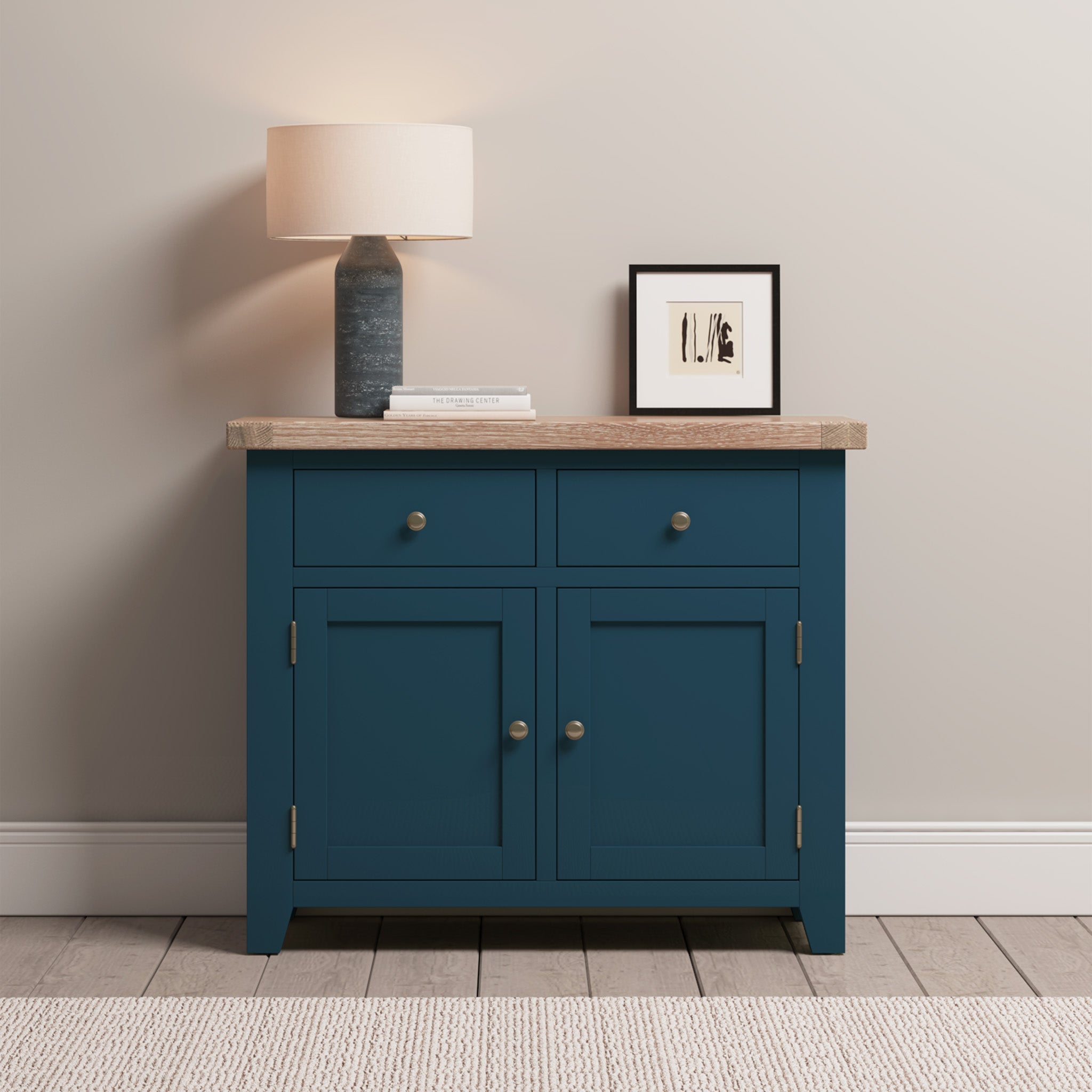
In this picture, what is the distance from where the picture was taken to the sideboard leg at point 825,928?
6.91 ft

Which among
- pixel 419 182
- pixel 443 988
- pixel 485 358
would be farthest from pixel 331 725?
pixel 419 182

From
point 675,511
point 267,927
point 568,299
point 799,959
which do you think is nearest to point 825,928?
point 799,959

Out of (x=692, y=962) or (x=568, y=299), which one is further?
(x=568, y=299)

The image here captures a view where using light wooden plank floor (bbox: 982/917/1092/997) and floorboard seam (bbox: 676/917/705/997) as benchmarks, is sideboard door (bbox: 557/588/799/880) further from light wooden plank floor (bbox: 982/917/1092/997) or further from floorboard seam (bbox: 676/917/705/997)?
light wooden plank floor (bbox: 982/917/1092/997)

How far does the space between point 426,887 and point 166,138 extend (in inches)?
57.1

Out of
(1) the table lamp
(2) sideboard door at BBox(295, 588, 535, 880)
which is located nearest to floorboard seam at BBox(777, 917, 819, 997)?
(2) sideboard door at BBox(295, 588, 535, 880)

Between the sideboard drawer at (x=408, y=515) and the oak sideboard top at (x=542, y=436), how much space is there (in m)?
0.06

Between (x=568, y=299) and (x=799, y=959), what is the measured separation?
126cm

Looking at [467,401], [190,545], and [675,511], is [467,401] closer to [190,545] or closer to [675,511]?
[675,511]

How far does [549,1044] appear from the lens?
6.00ft

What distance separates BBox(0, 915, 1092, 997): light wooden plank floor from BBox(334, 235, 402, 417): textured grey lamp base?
3.12 ft

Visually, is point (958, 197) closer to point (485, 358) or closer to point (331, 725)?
point (485, 358)

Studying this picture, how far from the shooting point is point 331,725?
2074 mm

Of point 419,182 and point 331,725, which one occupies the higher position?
point 419,182
